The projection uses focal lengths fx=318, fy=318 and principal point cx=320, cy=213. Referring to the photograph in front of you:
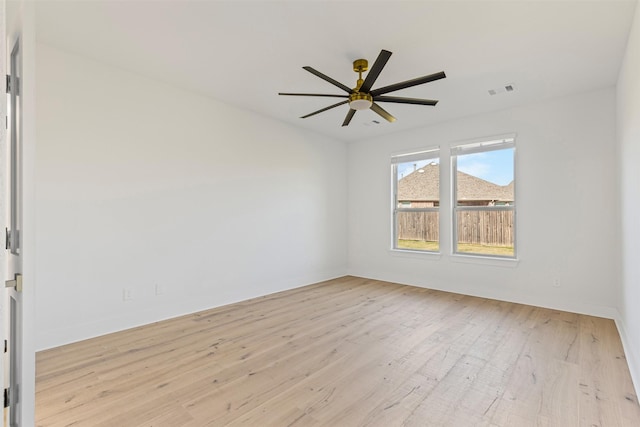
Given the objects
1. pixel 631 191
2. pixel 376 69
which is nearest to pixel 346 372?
pixel 376 69

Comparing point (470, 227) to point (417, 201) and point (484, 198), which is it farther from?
point (417, 201)

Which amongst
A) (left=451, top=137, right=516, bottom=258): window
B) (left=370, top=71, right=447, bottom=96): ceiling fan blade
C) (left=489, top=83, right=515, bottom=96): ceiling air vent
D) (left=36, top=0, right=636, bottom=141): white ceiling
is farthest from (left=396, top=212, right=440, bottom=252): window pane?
(left=370, top=71, right=447, bottom=96): ceiling fan blade

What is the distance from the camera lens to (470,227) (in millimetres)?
5059

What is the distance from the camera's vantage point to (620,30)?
2.64m

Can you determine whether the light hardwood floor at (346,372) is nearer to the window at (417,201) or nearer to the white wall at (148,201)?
the white wall at (148,201)

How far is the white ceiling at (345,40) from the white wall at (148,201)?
1.28 ft

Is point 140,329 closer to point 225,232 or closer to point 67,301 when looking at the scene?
point 67,301

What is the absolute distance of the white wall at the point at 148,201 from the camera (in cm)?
302

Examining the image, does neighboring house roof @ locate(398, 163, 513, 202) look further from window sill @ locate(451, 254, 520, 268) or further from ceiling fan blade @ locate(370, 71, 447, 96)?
ceiling fan blade @ locate(370, 71, 447, 96)

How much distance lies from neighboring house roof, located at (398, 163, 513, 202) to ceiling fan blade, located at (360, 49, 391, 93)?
2874 millimetres

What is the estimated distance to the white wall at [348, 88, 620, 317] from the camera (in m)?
3.85

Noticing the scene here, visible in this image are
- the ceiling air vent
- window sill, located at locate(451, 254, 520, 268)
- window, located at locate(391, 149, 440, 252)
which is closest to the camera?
the ceiling air vent

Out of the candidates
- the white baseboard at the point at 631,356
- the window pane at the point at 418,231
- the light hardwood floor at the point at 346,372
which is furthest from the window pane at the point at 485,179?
the white baseboard at the point at 631,356

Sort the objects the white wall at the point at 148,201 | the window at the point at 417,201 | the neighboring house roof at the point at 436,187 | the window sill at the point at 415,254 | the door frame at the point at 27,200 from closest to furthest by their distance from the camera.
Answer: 1. the door frame at the point at 27,200
2. the white wall at the point at 148,201
3. the neighboring house roof at the point at 436,187
4. the window sill at the point at 415,254
5. the window at the point at 417,201
